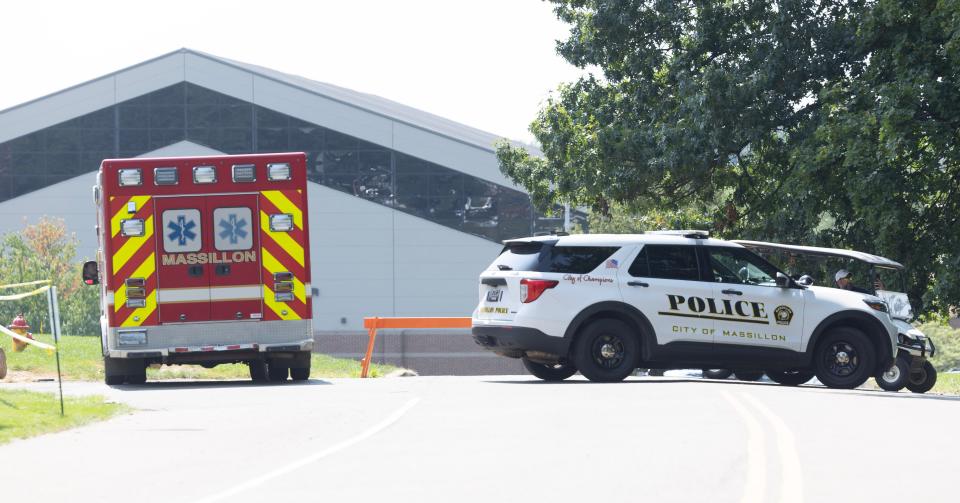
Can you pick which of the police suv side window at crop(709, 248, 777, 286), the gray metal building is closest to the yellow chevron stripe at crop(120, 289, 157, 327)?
the police suv side window at crop(709, 248, 777, 286)

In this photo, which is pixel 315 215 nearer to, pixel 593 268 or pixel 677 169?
pixel 677 169

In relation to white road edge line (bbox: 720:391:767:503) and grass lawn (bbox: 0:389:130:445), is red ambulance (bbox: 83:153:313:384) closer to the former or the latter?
grass lawn (bbox: 0:389:130:445)

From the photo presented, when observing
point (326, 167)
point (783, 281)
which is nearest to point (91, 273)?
point (783, 281)

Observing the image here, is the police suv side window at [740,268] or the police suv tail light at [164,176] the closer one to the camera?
the police suv side window at [740,268]

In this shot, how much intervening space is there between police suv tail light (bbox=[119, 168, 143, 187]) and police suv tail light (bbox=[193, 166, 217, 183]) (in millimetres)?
709

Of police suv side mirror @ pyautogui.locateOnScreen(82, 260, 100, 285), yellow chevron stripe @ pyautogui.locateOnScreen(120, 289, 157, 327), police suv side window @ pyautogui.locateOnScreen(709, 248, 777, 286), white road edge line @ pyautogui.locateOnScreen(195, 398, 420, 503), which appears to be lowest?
white road edge line @ pyautogui.locateOnScreen(195, 398, 420, 503)

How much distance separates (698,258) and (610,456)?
857 centimetres

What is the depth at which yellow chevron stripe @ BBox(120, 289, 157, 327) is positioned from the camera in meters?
19.1

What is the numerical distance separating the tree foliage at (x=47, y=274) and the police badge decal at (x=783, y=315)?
1364 inches

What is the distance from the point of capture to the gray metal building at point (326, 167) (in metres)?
56.7

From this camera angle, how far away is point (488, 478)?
9297 mm

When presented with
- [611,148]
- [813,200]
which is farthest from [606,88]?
[813,200]

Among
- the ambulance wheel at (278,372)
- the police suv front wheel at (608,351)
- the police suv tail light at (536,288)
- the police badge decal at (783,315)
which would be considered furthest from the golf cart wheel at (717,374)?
the ambulance wheel at (278,372)

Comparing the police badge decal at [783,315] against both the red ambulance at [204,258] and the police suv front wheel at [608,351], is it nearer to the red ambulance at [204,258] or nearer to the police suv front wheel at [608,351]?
the police suv front wheel at [608,351]
